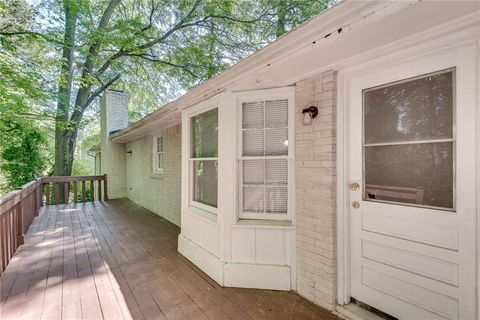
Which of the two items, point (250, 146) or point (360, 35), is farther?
point (250, 146)

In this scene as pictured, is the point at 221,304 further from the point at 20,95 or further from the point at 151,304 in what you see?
the point at 20,95

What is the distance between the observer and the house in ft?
5.47

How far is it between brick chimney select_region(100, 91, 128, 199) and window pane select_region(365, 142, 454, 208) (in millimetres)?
9368

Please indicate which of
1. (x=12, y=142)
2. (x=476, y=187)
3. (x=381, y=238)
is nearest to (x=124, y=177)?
(x=12, y=142)

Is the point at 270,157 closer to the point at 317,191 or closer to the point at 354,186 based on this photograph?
the point at 317,191

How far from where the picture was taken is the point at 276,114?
2869 millimetres

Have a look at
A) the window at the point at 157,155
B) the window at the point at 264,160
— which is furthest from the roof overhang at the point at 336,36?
the window at the point at 157,155

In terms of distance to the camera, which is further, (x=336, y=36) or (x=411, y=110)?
(x=411, y=110)

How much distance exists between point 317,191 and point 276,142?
75cm

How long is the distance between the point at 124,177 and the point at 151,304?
8101mm

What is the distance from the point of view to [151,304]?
2490 millimetres

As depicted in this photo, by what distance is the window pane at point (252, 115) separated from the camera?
9.62 ft

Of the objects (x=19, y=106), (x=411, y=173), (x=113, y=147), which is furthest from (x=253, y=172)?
(x=113, y=147)

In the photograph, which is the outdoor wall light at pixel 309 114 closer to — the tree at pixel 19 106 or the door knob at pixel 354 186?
the door knob at pixel 354 186
